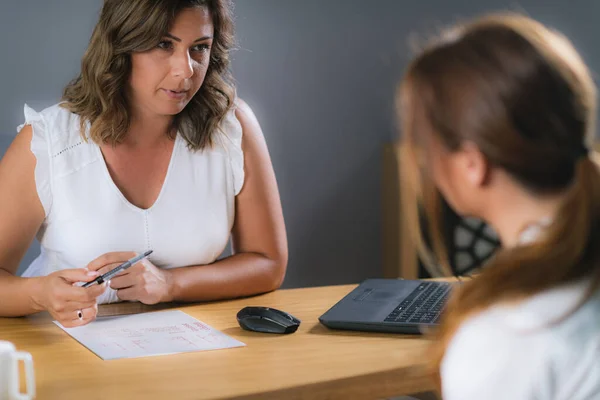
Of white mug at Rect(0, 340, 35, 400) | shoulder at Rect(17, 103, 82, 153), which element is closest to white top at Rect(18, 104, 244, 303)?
shoulder at Rect(17, 103, 82, 153)

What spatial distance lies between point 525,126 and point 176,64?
1.07 m

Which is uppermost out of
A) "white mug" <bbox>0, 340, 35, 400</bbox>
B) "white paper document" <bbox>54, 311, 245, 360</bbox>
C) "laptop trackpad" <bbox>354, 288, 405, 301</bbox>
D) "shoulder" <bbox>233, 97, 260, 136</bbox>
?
"shoulder" <bbox>233, 97, 260, 136</bbox>

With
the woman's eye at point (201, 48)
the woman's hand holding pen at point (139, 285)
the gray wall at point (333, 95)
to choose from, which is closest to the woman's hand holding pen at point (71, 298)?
the woman's hand holding pen at point (139, 285)

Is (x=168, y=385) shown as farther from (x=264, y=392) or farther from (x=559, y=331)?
(x=559, y=331)

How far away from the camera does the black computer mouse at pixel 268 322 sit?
1.34 metres

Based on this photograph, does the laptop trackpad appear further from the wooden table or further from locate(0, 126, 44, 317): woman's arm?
locate(0, 126, 44, 317): woman's arm

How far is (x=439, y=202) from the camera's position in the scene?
0.98 meters

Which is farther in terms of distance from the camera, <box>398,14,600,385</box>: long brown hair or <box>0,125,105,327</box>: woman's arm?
<box>0,125,105,327</box>: woman's arm

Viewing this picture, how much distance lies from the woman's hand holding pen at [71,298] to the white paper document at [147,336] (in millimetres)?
20

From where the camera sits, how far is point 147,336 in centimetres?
131

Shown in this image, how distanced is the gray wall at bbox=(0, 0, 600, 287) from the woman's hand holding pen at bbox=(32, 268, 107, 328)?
1693mm

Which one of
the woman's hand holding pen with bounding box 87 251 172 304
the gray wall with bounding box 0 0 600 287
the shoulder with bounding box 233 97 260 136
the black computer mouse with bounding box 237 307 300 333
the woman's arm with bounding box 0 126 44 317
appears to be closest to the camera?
the black computer mouse with bounding box 237 307 300 333

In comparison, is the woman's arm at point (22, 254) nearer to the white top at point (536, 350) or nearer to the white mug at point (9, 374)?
the white mug at point (9, 374)

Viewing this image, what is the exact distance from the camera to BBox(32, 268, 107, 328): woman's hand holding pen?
1367mm
